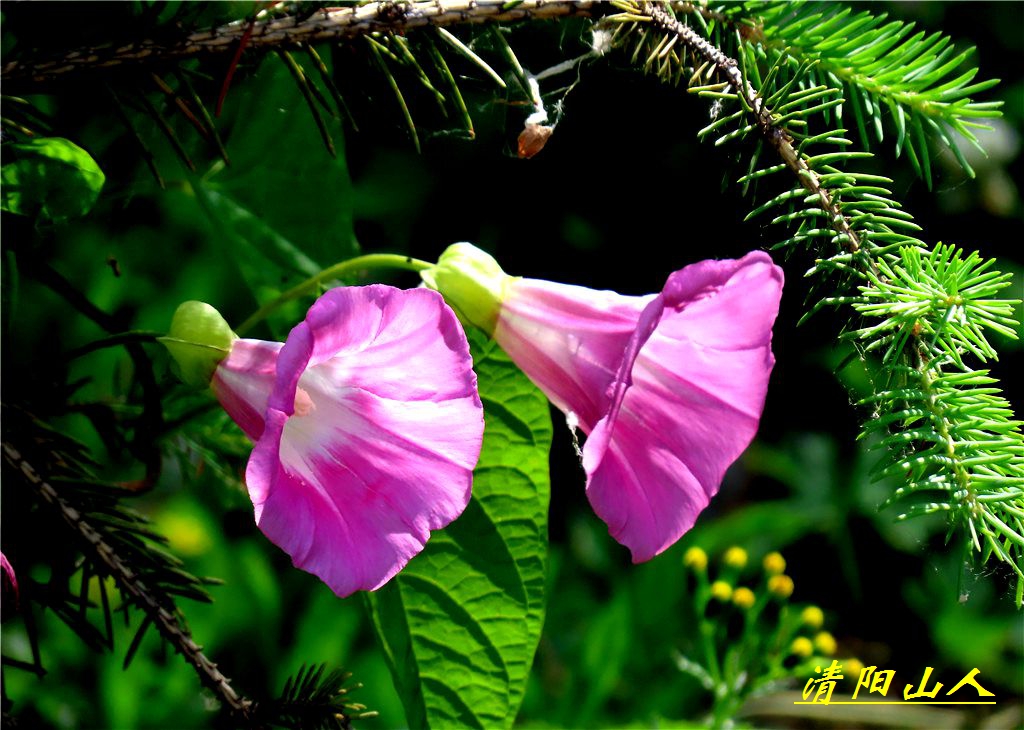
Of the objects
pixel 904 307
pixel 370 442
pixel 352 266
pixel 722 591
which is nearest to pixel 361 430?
pixel 370 442

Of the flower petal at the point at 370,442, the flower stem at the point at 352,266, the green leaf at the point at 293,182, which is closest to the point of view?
the flower petal at the point at 370,442

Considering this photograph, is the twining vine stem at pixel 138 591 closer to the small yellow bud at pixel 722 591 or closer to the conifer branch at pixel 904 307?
the conifer branch at pixel 904 307

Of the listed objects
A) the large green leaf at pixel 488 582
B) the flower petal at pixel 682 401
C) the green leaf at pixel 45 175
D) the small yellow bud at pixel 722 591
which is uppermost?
the green leaf at pixel 45 175

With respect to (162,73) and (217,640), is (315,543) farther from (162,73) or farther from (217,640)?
(217,640)

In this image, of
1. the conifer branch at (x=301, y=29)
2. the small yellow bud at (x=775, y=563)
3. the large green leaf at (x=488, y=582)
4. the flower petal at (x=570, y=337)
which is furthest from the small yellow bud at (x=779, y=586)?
the conifer branch at (x=301, y=29)

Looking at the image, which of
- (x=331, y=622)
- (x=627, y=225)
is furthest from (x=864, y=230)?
(x=331, y=622)

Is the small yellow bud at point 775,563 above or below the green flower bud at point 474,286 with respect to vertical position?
below
